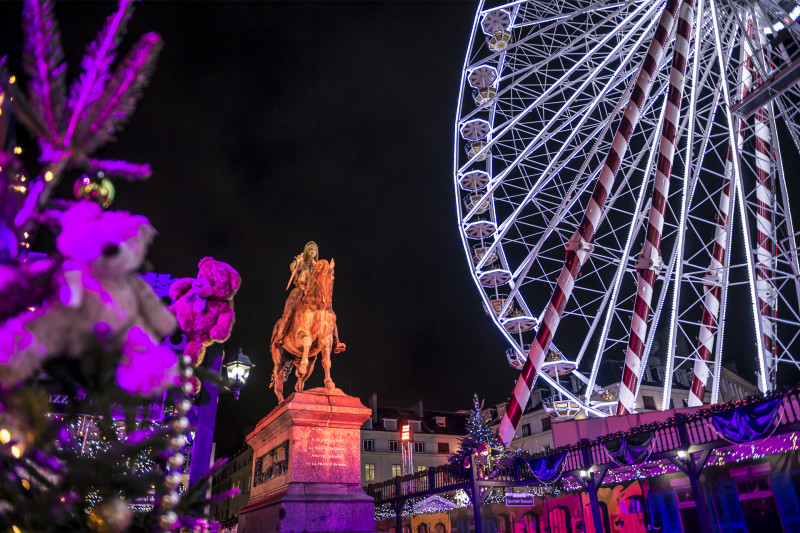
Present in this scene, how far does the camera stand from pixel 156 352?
1524 mm

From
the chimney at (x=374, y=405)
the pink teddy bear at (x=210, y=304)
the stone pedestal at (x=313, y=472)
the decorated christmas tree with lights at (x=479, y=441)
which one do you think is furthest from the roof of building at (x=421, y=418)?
the pink teddy bear at (x=210, y=304)

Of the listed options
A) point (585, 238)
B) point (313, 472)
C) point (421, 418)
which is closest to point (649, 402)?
point (421, 418)

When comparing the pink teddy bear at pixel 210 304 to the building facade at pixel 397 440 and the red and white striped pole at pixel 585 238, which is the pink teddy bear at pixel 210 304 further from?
the building facade at pixel 397 440

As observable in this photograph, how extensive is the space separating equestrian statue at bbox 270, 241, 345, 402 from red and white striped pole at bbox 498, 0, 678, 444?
741 cm

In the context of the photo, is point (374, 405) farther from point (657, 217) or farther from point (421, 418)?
point (657, 217)

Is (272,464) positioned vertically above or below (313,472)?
above

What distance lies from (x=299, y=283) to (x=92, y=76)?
31.4ft

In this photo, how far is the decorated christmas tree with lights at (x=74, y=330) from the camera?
1.34 meters

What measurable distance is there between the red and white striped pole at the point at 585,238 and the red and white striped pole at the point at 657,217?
1.97 ft

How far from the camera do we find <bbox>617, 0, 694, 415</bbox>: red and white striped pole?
16109 mm

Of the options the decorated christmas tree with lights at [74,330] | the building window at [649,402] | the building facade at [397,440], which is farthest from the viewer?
the building facade at [397,440]

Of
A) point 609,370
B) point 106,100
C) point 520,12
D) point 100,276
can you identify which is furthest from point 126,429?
point 609,370

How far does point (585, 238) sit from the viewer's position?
17.5 metres

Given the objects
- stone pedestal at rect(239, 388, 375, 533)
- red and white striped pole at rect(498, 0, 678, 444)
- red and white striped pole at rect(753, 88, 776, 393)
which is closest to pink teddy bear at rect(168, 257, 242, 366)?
stone pedestal at rect(239, 388, 375, 533)
